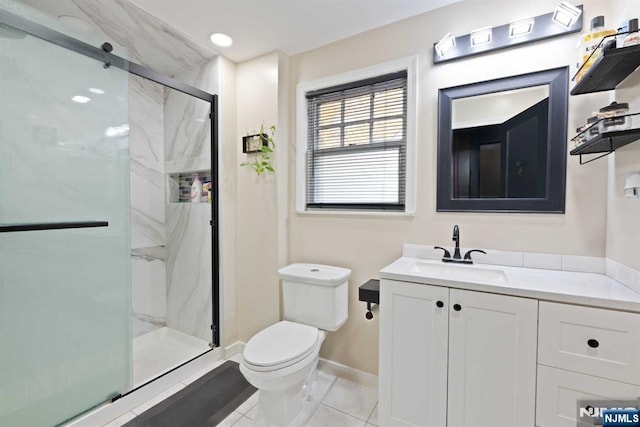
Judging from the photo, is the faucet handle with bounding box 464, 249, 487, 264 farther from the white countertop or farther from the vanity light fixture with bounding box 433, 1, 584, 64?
the vanity light fixture with bounding box 433, 1, 584, 64

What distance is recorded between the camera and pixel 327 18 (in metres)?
1.84

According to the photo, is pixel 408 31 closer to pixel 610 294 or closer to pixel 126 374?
pixel 610 294

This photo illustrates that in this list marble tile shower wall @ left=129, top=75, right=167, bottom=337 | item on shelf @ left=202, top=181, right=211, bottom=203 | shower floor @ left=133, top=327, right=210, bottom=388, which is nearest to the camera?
shower floor @ left=133, top=327, right=210, bottom=388

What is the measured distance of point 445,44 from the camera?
166 cm

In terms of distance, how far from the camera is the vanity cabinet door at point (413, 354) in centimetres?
133

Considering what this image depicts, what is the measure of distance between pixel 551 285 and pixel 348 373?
143 centimetres

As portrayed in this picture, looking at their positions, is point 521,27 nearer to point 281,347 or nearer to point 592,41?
point 592,41

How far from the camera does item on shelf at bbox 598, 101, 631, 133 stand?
1.08 m

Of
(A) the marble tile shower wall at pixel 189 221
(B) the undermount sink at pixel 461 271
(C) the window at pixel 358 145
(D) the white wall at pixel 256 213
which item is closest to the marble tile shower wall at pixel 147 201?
(A) the marble tile shower wall at pixel 189 221

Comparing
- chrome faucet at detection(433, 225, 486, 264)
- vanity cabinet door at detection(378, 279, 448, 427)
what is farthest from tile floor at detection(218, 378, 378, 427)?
chrome faucet at detection(433, 225, 486, 264)

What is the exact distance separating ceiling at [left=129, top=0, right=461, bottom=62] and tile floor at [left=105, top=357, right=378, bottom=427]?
2.49 m

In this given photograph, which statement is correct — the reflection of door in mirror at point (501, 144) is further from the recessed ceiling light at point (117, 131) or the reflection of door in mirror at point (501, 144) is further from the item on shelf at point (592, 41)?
the recessed ceiling light at point (117, 131)

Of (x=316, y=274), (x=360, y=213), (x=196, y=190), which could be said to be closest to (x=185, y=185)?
(x=196, y=190)
